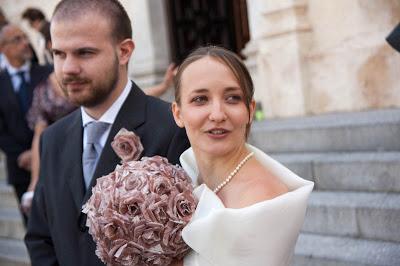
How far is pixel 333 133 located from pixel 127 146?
3.40m

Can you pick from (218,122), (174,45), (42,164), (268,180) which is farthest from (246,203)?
(174,45)

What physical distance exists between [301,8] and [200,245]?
17.0 feet

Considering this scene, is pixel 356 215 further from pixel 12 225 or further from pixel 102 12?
pixel 12 225

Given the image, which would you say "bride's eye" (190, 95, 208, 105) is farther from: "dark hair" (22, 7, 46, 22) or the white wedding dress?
"dark hair" (22, 7, 46, 22)

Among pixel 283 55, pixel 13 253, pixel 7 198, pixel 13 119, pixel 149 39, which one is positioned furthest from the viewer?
pixel 149 39

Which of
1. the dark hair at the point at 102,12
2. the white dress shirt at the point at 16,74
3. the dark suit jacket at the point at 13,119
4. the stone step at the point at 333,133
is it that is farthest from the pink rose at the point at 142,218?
the white dress shirt at the point at 16,74

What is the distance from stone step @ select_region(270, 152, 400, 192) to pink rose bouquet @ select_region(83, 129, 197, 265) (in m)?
2.99

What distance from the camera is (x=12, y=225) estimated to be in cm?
764

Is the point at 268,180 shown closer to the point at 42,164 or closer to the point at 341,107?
the point at 42,164

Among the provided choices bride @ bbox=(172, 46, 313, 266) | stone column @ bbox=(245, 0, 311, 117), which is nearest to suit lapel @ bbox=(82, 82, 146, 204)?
bride @ bbox=(172, 46, 313, 266)

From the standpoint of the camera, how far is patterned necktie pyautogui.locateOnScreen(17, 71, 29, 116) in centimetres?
562

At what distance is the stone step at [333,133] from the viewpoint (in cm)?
534

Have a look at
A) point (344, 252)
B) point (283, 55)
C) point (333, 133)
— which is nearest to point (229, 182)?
point (344, 252)

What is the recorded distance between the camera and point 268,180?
217 centimetres
